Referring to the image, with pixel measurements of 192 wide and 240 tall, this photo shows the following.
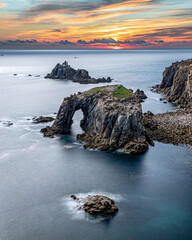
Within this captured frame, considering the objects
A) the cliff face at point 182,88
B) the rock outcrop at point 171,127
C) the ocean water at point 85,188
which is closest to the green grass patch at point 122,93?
the rock outcrop at point 171,127

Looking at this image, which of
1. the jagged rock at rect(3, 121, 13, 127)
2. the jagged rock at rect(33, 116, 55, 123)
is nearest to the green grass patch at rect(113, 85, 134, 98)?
the jagged rock at rect(33, 116, 55, 123)

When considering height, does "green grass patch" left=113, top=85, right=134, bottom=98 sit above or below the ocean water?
above

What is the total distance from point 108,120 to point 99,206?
112 ft

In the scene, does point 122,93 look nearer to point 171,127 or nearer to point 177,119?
point 171,127

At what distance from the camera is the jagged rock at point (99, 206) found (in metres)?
49.8

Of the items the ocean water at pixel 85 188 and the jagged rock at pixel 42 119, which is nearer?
the ocean water at pixel 85 188

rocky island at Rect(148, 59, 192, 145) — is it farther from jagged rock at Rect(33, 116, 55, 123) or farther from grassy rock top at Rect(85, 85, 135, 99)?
jagged rock at Rect(33, 116, 55, 123)

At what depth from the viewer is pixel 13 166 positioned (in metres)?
70.2

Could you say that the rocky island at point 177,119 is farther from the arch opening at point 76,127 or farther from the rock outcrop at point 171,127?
the arch opening at point 76,127

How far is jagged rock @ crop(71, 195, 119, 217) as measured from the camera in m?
49.8

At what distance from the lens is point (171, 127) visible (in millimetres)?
91375

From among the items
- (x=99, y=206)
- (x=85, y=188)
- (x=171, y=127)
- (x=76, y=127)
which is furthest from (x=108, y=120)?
(x=99, y=206)

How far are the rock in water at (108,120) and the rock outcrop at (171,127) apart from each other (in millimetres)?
9489

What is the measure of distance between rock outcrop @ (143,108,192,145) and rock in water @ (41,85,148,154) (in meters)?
9.49
